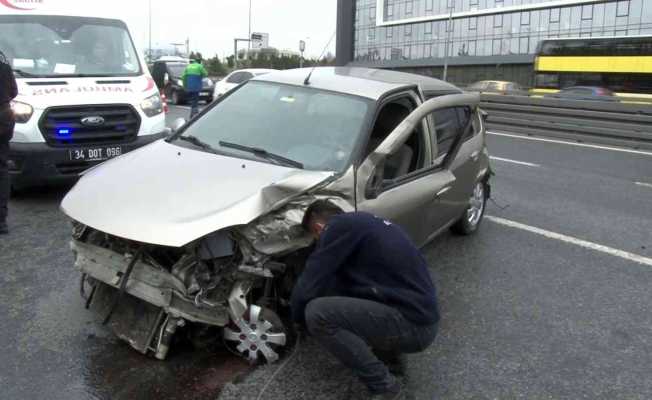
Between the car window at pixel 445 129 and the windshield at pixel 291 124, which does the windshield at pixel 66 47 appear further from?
the car window at pixel 445 129

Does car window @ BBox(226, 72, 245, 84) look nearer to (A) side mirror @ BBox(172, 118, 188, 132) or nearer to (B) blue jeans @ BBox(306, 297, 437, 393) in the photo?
(A) side mirror @ BBox(172, 118, 188, 132)

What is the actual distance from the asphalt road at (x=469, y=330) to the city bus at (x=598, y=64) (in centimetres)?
1860

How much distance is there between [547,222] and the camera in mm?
6676

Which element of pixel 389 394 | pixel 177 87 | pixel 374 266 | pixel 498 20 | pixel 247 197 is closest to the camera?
pixel 374 266

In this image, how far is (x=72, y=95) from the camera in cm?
661

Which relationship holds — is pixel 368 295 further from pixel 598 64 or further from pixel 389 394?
pixel 598 64

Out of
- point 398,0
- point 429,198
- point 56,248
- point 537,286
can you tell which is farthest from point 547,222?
point 398,0

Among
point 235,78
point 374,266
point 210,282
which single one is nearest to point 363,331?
point 374,266

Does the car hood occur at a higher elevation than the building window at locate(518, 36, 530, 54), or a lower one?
lower

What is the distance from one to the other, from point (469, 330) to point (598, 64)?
23.4 m

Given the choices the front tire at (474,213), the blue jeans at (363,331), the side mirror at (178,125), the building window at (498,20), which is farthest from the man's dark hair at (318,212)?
the building window at (498,20)

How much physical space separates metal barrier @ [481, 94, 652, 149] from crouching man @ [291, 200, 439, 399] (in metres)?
11.7

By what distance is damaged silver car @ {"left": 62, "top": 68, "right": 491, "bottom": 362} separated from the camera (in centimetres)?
323

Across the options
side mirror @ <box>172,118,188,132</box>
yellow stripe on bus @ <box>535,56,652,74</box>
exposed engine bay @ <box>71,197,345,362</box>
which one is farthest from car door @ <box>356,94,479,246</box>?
yellow stripe on bus @ <box>535,56,652,74</box>
